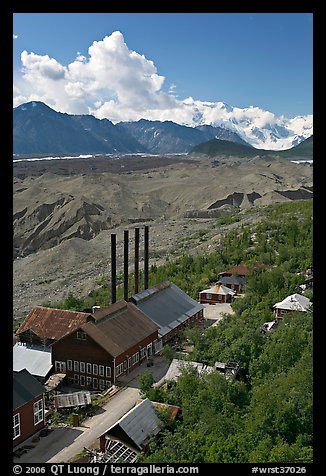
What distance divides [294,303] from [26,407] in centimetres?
1133

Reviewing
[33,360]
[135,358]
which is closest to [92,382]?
[135,358]

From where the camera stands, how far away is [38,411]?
42.8ft

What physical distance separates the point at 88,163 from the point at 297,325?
418ft

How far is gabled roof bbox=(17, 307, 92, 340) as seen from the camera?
19.2 meters

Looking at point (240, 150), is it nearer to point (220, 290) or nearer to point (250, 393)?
point (220, 290)

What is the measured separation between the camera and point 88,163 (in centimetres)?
13725

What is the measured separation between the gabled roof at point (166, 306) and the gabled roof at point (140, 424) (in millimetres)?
8139

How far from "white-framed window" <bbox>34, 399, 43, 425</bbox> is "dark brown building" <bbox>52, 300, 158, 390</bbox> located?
362 centimetres

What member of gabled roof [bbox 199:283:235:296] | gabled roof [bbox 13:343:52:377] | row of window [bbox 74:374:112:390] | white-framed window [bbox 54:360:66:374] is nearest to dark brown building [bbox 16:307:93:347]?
gabled roof [bbox 13:343:52:377]

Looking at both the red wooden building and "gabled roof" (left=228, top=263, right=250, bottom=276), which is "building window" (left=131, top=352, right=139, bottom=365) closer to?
the red wooden building

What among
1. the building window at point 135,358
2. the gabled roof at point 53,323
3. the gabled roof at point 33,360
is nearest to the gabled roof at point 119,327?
the building window at point 135,358

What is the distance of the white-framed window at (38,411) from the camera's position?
12.9m
